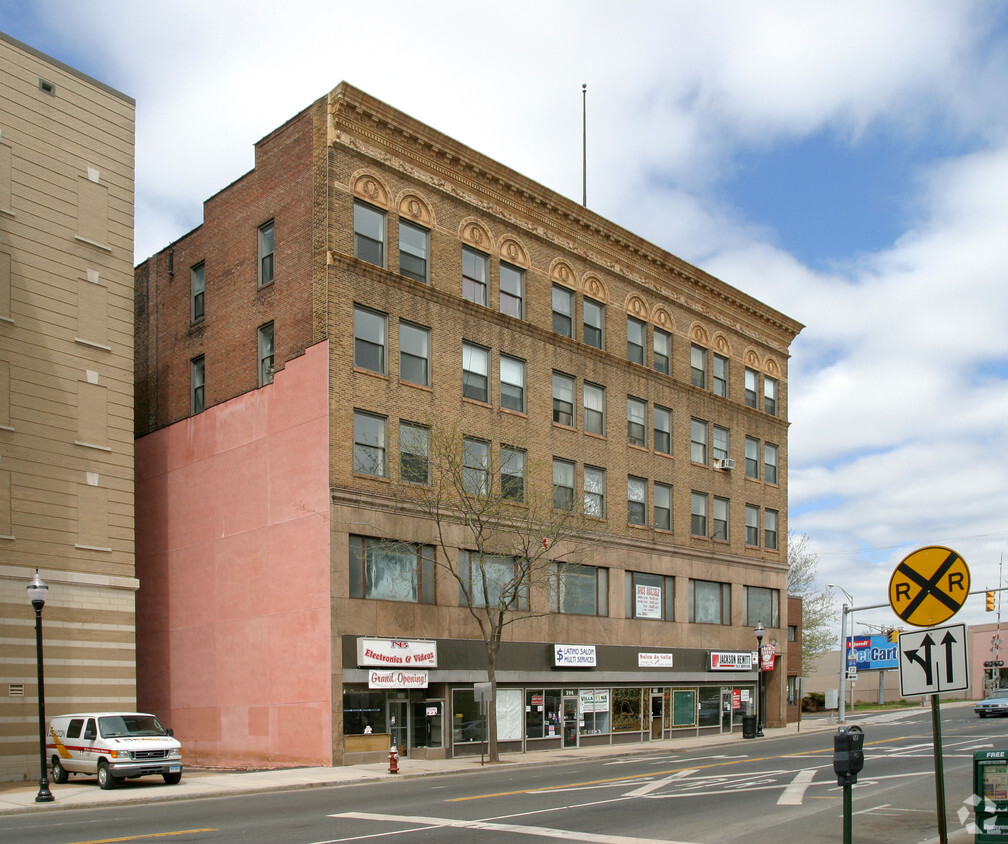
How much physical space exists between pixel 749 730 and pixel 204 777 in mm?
Result: 23783

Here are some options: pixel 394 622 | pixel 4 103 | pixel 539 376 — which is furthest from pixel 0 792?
pixel 539 376

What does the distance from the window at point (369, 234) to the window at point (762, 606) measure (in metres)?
25.8

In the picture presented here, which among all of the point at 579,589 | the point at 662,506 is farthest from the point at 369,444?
the point at 662,506

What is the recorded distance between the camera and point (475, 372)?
36875mm

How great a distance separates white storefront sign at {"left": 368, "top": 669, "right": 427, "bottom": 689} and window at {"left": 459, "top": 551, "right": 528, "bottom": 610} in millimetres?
A: 3005

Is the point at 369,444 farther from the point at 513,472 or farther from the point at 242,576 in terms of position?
the point at 513,472

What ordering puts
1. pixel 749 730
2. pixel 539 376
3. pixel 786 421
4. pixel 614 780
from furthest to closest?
pixel 786 421 < pixel 749 730 < pixel 539 376 < pixel 614 780

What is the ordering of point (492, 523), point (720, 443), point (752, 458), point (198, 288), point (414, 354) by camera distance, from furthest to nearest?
point (752, 458)
point (720, 443)
point (198, 288)
point (414, 354)
point (492, 523)

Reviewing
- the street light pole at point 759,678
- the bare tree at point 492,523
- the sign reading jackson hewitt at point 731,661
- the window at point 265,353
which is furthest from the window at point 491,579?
the sign reading jackson hewitt at point 731,661

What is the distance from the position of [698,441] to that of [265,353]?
21272mm

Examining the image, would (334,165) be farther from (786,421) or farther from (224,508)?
(786,421)

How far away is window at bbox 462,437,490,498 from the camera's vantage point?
1370 inches

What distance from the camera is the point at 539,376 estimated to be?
129ft

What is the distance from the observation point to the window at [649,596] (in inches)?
1671
